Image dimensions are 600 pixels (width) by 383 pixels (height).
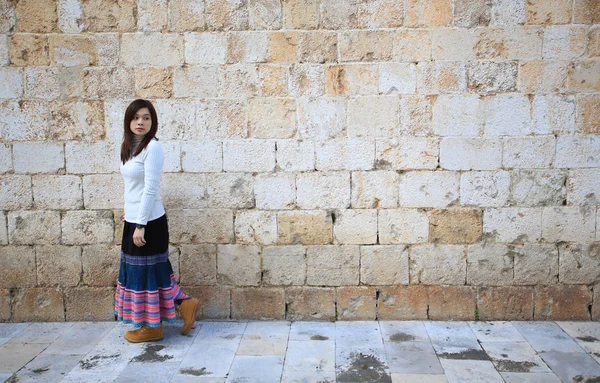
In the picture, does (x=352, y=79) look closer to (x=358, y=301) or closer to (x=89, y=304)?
(x=358, y=301)

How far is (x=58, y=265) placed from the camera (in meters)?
4.95

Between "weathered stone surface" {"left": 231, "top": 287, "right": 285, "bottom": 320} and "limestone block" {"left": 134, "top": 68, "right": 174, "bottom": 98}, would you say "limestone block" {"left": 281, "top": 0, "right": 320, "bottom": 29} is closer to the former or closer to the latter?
"limestone block" {"left": 134, "top": 68, "right": 174, "bottom": 98}

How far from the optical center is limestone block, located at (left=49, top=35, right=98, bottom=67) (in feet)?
15.7

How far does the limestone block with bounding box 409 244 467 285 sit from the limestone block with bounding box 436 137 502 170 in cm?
78

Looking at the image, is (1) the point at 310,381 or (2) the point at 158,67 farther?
(2) the point at 158,67

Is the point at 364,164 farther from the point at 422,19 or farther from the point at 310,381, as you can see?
the point at 310,381

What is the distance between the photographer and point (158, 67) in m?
4.79

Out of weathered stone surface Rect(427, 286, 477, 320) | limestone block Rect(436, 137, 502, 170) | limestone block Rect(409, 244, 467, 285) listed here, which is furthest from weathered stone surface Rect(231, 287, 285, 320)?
limestone block Rect(436, 137, 502, 170)

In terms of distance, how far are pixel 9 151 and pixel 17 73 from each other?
727 mm

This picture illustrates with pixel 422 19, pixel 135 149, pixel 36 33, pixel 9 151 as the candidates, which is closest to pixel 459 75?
pixel 422 19

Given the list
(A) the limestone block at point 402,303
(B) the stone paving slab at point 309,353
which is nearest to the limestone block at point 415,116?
(A) the limestone block at point 402,303

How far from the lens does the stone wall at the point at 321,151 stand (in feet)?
15.4

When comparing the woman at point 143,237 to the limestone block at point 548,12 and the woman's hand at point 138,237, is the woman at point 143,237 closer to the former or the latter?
the woman's hand at point 138,237

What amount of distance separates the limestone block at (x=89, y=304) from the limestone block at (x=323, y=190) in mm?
2044
